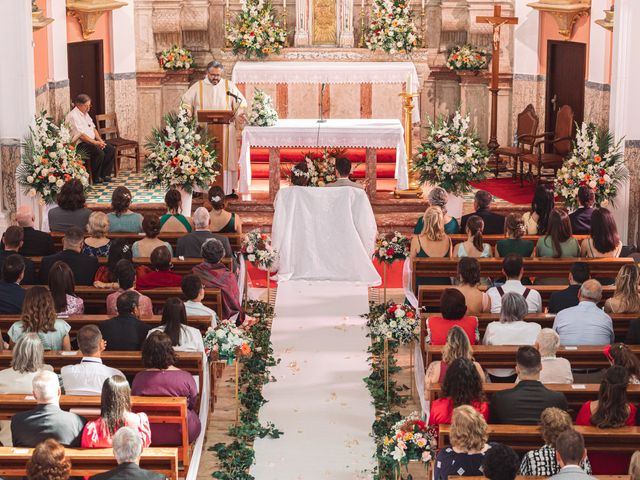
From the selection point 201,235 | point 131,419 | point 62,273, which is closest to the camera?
point 131,419

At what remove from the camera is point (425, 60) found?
1700 centimetres

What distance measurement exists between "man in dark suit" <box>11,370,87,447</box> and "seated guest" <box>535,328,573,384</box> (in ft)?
9.17

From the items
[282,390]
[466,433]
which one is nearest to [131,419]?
[466,433]

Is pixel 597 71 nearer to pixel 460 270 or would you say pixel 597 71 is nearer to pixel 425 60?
pixel 425 60

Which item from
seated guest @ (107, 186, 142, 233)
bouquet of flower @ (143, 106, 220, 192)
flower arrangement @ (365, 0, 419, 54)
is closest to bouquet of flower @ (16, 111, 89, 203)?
bouquet of flower @ (143, 106, 220, 192)

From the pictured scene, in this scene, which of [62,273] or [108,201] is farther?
[108,201]

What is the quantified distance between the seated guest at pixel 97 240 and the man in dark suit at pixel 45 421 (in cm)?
350

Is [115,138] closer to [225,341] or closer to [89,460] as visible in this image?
[225,341]

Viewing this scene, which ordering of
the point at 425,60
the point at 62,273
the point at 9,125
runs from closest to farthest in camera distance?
the point at 62,273
the point at 9,125
the point at 425,60

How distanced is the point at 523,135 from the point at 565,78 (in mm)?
1471

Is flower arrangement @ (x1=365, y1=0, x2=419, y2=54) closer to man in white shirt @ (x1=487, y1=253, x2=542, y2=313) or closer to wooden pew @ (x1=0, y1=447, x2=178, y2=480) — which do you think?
man in white shirt @ (x1=487, y1=253, x2=542, y2=313)

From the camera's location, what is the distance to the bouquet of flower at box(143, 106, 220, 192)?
1295cm

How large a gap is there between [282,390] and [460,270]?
1694 millimetres

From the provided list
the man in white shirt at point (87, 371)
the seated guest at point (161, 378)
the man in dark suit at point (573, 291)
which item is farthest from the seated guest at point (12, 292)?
the man in dark suit at point (573, 291)
